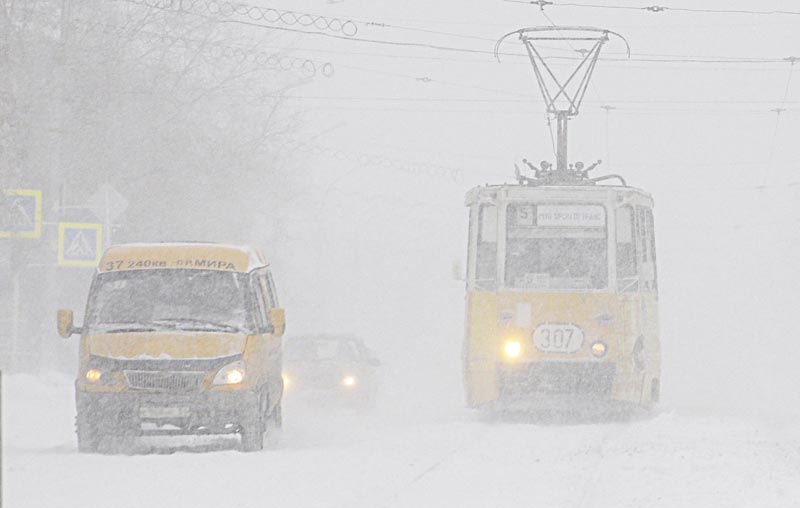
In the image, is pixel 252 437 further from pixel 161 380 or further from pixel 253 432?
pixel 161 380

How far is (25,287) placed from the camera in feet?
103

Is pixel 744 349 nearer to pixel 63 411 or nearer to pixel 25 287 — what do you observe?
pixel 25 287

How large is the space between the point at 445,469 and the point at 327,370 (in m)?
11.0

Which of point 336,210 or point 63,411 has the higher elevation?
point 336,210

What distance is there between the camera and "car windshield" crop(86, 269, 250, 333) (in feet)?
50.5

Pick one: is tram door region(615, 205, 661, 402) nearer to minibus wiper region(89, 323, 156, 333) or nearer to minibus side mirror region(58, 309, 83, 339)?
minibus wiper region(89, 323, 156, 333)

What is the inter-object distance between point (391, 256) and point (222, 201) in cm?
5510

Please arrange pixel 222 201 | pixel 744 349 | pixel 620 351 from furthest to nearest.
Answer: pixel 744 349 < pixel 222 201 < pixel 620 351

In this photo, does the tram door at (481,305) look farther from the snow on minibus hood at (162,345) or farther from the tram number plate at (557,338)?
the snow on minibus hood at (162,345)

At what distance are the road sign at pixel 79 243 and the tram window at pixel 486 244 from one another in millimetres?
6543

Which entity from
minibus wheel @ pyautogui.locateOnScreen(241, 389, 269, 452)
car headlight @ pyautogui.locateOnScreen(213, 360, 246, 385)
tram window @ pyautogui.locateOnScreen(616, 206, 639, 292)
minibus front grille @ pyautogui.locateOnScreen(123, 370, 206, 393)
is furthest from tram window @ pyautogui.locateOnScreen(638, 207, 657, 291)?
minibus front grille @ pyautogui.locateOnScreen(123, 370, 206, 393)

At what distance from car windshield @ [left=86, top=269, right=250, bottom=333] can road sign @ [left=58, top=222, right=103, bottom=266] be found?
25.8 feet

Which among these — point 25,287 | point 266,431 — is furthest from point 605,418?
point 25,287

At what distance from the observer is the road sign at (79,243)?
23.5 m
